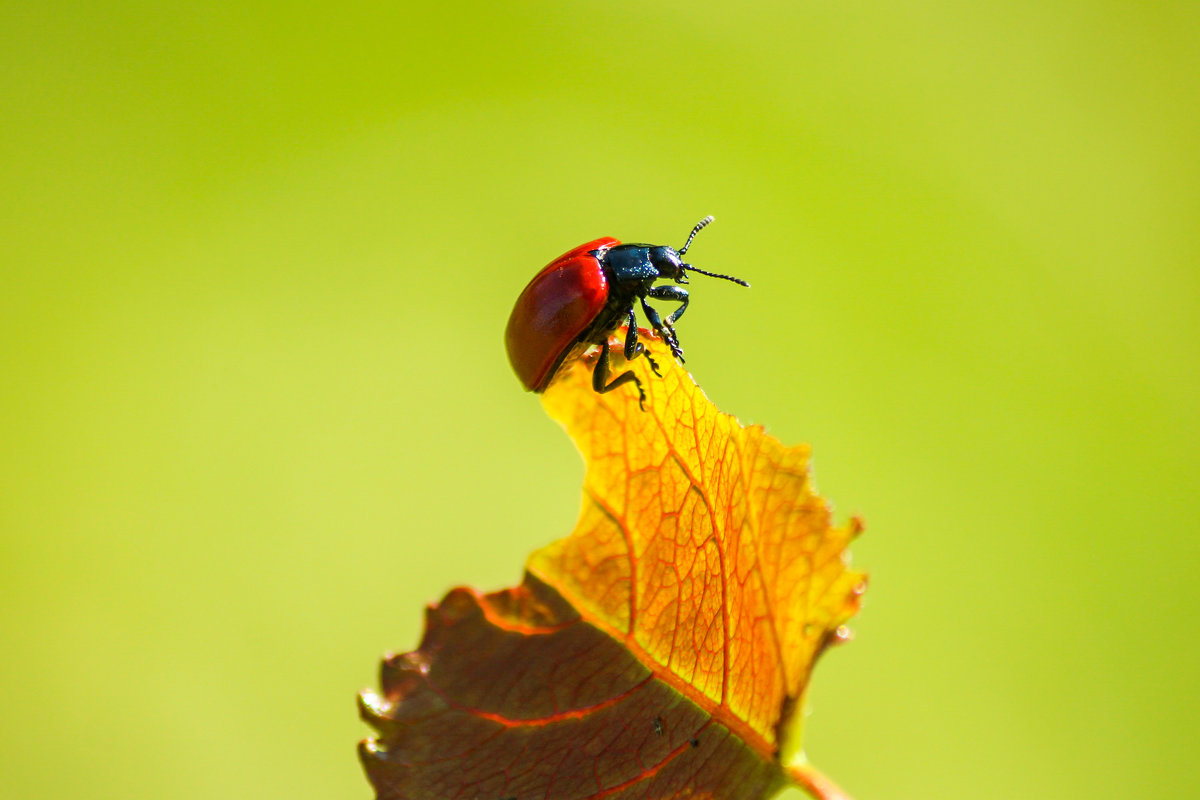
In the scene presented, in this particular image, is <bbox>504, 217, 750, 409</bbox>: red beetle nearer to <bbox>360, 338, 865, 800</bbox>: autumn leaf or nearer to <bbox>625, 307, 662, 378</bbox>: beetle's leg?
<bbox>625, 307, 662, 378</bbox>: beetle's leg

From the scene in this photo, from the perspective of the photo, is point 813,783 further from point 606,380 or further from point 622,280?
point 622,280

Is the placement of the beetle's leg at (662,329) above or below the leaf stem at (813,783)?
→ above

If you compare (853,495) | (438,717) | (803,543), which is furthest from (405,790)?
(853,495)

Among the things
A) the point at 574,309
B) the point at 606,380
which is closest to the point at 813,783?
the point at 606,380

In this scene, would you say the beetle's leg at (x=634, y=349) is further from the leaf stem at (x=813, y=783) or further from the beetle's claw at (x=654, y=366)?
the leaf stem at (x=813, y=783)

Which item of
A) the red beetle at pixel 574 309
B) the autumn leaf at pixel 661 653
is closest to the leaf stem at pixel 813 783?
the autumn leaf at pixel 661 653

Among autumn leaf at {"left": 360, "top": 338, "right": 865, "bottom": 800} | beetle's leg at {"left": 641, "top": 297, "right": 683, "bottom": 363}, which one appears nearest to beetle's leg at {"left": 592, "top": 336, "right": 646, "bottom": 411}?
autumn leaf at {"left": 360, "top": 338, "right": 865, "bottom": 800}

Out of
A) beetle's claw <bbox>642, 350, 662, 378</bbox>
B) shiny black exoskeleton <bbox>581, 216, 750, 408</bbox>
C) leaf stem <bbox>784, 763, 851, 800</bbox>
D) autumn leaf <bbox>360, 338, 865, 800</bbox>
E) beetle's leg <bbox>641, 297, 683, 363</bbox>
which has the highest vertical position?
shiny black exoskeleton <bbox>581, 216, 750, 408</bbox>
